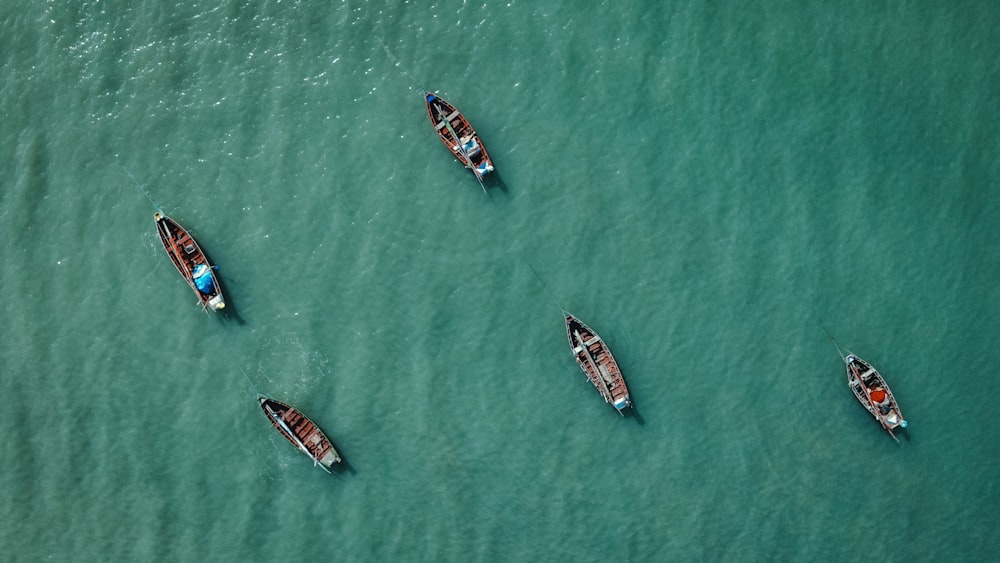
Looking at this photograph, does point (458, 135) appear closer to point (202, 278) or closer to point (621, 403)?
point (202, 278)

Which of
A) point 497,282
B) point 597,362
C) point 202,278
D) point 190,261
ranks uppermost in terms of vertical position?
point 190,261

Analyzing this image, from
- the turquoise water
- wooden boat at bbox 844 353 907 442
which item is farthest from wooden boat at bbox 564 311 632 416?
wooden boat at bbox 844 353 907 442

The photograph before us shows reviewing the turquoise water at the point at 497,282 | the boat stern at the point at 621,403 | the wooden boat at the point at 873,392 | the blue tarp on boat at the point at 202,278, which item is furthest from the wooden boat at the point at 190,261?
the wooden boat at the point at 873,392

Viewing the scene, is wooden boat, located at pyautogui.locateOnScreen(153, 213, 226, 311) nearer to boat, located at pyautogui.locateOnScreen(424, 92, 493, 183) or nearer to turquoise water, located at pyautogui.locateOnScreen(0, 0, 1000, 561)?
turquoise water, located at pyautogui.locateOnScreen(0, 0, 1000, 561)

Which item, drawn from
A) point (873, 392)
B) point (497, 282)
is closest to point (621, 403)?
point (497, 282)

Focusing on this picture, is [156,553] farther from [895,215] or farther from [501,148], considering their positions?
[895,215]

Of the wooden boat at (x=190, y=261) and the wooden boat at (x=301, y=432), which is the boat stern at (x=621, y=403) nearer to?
the wooden boat at (x=301, y=432)
